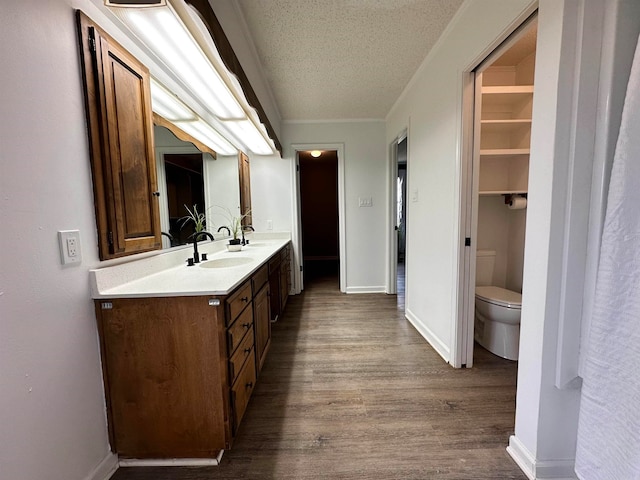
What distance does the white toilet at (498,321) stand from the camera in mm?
1921

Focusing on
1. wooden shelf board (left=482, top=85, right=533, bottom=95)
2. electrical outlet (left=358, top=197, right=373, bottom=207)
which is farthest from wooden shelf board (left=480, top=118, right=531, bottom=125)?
electrical outlet (left=358, top=197, right=373, bottom=207)

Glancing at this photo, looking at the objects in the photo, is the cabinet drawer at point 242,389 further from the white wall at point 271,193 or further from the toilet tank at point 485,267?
the white wall at point 271,193

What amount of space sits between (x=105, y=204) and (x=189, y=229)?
34.3 inches

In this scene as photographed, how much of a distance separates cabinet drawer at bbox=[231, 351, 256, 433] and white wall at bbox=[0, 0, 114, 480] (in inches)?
22.8

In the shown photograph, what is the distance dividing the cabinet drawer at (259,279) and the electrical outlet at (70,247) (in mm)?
845

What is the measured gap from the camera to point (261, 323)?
6.00ft

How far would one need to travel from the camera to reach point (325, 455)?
1238 millimetres

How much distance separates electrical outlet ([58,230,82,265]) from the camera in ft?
3.19

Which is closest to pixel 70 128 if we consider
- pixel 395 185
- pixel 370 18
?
pixel 370 18

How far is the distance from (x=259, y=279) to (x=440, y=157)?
1.68 m

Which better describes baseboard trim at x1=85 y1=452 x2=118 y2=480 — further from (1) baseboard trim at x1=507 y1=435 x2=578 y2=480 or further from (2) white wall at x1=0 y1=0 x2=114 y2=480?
(1) baseboard trim at x1=507 y1=435 x2=578 y2=480

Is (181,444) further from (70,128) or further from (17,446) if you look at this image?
(70,128)

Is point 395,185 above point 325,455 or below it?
above

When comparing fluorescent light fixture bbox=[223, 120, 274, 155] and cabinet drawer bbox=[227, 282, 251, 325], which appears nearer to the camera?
cabinet drawer bbox=[227, 282, 251, 325]
